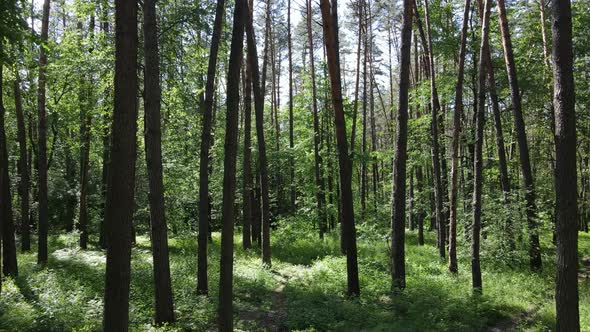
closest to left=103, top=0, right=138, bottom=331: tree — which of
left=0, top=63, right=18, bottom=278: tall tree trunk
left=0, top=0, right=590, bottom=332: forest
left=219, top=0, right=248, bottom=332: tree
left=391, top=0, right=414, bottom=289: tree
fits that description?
left=0, top=0, right=590, bottom=332: forest

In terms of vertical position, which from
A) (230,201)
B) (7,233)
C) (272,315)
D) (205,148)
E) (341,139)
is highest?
(341,139)

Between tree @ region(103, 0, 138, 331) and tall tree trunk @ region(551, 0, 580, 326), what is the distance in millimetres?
5676

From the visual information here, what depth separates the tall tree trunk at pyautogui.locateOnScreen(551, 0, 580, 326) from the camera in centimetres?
538

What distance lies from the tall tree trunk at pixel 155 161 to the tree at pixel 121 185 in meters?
3.29

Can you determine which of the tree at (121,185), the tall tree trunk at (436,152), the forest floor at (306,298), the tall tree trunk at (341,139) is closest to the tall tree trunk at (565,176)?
the forest floor at (306,298)

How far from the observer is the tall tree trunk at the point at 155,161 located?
7910mm

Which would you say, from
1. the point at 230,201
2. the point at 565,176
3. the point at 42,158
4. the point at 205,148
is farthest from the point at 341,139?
the point at 42,158

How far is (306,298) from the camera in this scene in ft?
33.8

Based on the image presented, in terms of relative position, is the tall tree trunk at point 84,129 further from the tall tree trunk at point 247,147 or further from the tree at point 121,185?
the tree at point 121,185

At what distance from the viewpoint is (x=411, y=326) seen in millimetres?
8188

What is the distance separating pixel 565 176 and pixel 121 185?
5811mm

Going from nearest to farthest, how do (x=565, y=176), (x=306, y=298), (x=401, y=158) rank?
(x=565, y=176)
(x=401, y=158)
(x=306, y=298)

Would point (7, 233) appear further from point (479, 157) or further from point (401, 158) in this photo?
point (479, 157)

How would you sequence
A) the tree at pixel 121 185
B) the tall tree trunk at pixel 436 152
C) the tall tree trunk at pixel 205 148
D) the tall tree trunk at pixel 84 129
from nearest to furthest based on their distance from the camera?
the tree at pixel 121 185 < the tall tree trunk at pixel 205 148 < the tall tree trunk at pixel 436 152 < the tall tree trunk at pixel 84 129
